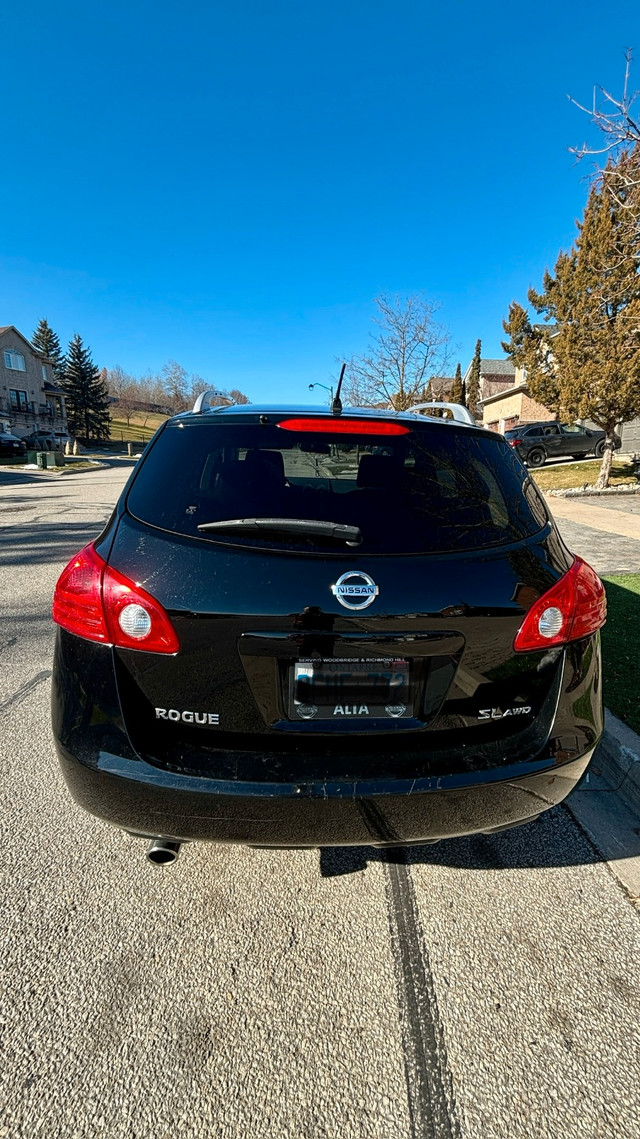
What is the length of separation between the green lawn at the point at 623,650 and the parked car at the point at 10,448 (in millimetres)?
39632

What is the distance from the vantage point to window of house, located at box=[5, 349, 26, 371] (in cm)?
5297

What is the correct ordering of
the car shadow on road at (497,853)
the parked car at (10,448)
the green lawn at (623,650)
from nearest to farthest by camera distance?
the car shadow on road at (497,853), the green lawn at (623,650), the parked car at (10,448)

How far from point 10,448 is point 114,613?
41236 mm

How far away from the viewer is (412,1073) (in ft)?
4.79

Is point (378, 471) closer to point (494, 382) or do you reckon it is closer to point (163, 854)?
point (163, 854)

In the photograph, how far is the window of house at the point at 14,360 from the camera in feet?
174

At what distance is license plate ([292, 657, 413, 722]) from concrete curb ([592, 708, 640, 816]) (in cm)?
168

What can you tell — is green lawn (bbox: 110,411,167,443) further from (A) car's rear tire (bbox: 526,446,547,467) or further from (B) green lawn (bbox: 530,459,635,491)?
(B) green lawn (bbox: 530,459,635,491)

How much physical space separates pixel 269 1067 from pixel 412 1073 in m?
0.40

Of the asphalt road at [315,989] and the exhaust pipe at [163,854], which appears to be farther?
the exhaust pipe at [163,854]

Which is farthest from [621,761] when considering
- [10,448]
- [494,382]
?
[494,382]

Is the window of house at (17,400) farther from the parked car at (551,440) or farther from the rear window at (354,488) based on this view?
the rear window at (354,488)

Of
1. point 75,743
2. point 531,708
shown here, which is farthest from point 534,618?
point 75,743

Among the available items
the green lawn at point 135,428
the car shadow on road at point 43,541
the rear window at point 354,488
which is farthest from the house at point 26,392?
the rear window at point 354,488
